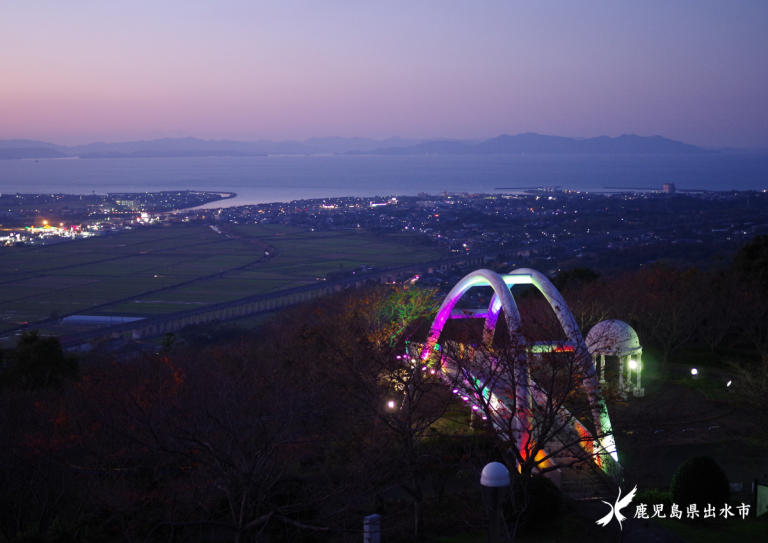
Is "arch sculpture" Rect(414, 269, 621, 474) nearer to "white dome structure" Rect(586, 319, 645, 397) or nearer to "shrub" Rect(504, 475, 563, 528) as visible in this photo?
"shrub" Rect(504, 475, 563, 528)

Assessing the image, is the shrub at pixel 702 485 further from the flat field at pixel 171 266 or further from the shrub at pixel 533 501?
the flat field at pixel 171 266

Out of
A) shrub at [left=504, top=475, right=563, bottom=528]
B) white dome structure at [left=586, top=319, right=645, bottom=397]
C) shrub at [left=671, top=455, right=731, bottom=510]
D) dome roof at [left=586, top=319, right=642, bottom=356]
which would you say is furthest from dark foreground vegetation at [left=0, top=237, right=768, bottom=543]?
dome roof at [left=586, top=319, right=642, bottom=356]

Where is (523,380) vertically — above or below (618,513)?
above

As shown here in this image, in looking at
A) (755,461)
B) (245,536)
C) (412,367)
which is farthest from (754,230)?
(245,536)

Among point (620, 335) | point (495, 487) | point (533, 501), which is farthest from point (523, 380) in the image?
point (620, 335)

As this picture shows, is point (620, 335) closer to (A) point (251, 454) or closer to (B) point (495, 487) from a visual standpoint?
(A) point (251, 454)

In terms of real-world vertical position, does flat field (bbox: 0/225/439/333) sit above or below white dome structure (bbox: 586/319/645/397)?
below

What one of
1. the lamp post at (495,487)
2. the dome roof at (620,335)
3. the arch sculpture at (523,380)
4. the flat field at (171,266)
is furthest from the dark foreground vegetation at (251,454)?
the flat field at (171,266)
